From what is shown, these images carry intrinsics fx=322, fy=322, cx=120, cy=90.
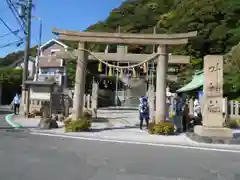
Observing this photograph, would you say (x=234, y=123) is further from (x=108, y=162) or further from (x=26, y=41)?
(x=26, y=41)

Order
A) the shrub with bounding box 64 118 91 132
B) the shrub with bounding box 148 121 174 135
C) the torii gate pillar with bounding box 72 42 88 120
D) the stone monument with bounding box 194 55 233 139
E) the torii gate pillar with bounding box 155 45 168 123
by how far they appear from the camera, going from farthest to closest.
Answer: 1. the torii gate pillar with bounding box 72 42 88 120
2. the torii gate pillar with bounding box 155 45 168 123
3. the shrub with bounding box 64 118 91 132
4. the shrub with bounding box 148 121 174 135
5. the stone monument with bounding box 194 55 233 139

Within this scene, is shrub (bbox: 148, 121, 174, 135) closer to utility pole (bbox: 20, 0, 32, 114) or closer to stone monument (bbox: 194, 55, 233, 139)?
stone monument (bbox: 194, 55, 233, 139)

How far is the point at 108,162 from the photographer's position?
820 cm

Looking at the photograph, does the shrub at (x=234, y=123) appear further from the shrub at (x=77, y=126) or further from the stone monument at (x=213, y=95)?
the shrub at (x=77, y=126)

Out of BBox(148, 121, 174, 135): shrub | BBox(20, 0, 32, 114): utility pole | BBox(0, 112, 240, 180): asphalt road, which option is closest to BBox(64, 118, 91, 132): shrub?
BBox(148, 121, 174, 135): shrub

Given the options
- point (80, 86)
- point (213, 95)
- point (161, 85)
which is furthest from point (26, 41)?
point (213, 95)

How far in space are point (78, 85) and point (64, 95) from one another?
7.20 meters

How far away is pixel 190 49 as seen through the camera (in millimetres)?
34531

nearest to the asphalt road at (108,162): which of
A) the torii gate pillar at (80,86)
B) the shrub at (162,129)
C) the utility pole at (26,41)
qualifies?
the shrub at (162,129)

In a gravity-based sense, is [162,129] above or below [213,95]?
below

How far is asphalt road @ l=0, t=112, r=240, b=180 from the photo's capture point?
22.3 ft

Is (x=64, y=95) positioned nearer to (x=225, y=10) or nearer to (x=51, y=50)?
(x=225, y=10)

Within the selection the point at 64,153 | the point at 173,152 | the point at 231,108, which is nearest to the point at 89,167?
the point at 64,153

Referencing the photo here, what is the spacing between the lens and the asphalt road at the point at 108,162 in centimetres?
680
